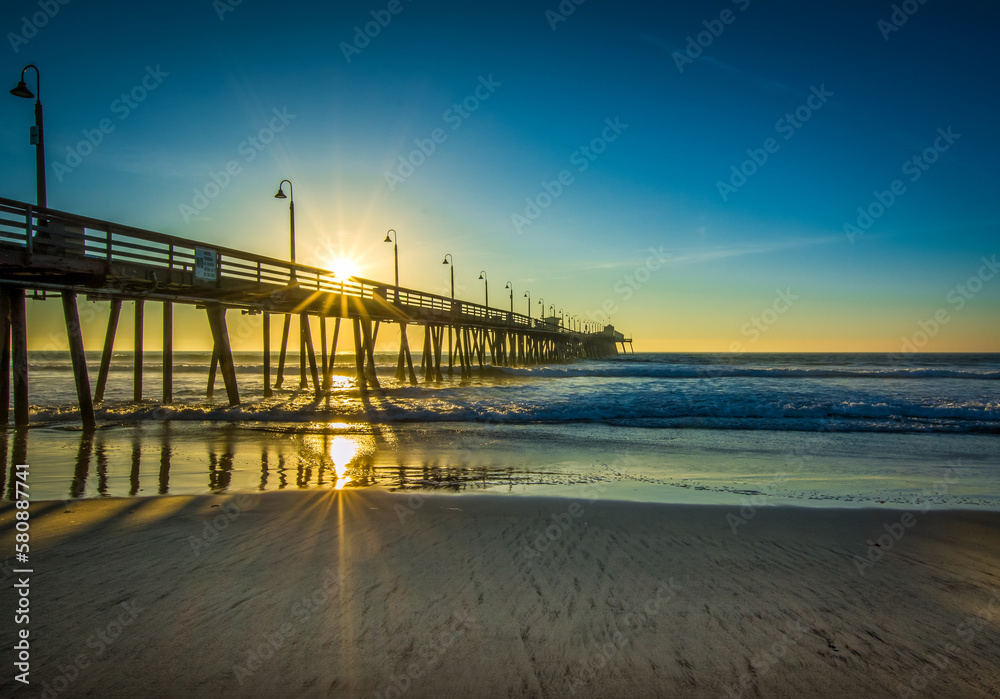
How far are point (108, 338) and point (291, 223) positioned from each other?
26.8ft

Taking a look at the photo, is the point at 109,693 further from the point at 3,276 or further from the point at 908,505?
the point at 3,276

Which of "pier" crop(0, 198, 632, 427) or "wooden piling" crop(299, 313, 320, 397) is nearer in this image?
"pier" crop(0, 198, 632, 427)

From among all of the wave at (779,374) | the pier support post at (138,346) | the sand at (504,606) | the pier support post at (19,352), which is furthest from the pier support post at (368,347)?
the sand at (504,606)

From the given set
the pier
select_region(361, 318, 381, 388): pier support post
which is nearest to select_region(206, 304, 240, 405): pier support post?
the pier

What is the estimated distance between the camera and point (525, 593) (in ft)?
10.7

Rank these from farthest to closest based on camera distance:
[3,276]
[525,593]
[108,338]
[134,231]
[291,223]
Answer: [291,223], [108,338], [134,231], [3,276], [525,593]

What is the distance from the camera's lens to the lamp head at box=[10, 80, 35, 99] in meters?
11.1

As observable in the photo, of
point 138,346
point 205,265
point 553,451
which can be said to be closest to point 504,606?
point 553,451

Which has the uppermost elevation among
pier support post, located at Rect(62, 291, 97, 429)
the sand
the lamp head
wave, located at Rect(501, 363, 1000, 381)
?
the lamp head

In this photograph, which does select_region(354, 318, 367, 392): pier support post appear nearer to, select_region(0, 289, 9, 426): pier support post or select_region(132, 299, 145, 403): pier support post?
select_region(132, 299, 145, 403): pier support post

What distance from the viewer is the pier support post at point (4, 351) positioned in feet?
36.1

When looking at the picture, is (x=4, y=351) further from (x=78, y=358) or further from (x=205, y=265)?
(x=205, y=265)

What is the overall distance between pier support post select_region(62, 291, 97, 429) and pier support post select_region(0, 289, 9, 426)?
1.04 m

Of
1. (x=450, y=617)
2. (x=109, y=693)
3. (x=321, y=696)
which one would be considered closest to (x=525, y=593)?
(x=450, y=617)
